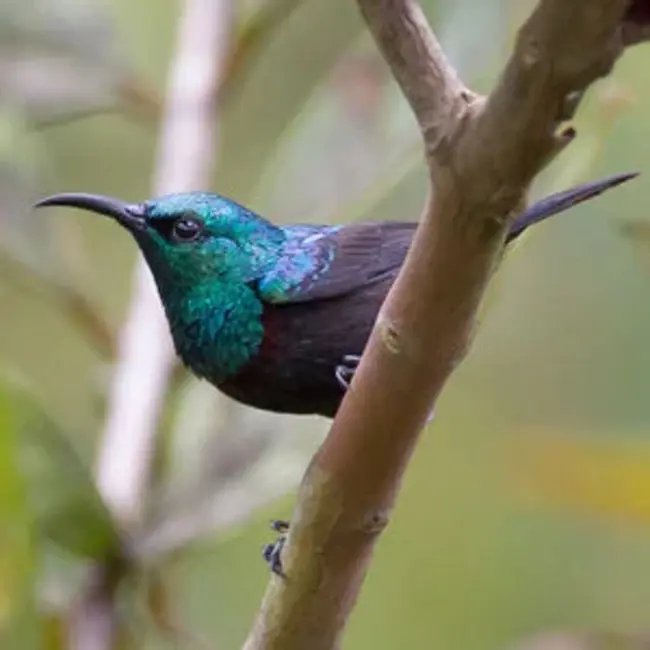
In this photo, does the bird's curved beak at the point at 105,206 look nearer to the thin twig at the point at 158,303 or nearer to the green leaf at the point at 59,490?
the green leaf at the point at 59,490

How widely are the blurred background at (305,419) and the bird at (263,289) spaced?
0.11 m

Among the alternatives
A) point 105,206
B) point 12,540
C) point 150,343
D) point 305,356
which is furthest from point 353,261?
point 150,343

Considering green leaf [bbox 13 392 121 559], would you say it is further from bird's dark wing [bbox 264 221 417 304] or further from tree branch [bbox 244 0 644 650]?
tree branch [bbox 244 0 644 650]

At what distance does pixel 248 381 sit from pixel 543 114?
62 centimetres

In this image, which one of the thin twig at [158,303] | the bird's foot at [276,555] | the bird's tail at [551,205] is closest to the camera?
the bird's foot at [276,555]

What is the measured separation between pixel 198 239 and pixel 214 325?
0.09 meters

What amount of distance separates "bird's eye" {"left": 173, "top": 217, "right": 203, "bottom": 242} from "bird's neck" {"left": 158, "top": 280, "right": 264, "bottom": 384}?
0.04 metres

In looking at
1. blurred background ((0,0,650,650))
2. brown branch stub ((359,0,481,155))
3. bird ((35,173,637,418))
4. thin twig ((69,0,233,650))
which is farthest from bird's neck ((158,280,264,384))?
brown branch stub ((359,0,481,155))

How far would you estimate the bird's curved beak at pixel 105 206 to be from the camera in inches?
43.4

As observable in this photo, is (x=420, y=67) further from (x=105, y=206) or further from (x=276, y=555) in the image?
(x=105, y=206)

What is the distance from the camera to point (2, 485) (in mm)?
1061

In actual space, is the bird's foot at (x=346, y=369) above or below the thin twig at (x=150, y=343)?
below

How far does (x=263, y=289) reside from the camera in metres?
1.18

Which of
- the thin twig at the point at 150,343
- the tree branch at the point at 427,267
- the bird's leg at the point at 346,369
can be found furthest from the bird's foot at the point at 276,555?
the thin twig at the point at 150,343
